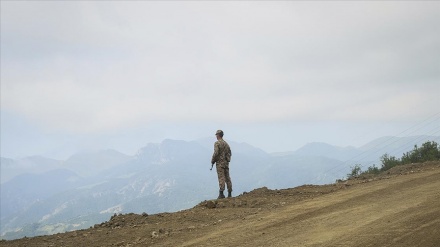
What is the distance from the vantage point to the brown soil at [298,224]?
6918mm

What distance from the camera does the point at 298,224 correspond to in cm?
854

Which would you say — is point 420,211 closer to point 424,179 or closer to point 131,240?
point 424,179

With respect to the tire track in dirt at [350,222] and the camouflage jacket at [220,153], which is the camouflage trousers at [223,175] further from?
the tire track in dirt at [350,222]

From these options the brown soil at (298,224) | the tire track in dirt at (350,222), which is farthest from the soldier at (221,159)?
the tire track in dirt at (350,222)

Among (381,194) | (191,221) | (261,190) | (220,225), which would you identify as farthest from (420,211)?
(261,190)

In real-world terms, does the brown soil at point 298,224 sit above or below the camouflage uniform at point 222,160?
below

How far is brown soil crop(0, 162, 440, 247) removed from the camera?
22.7 feet

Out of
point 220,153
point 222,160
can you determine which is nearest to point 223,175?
point 222,160

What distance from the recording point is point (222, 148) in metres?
16.4

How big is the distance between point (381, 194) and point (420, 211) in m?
2.68

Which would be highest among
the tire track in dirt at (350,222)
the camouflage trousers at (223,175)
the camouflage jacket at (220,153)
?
the camouflage jacket at (220,153)

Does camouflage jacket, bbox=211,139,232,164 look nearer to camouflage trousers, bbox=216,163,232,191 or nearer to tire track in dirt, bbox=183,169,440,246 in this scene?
camouflage trousers, bbox=216,163,232,191

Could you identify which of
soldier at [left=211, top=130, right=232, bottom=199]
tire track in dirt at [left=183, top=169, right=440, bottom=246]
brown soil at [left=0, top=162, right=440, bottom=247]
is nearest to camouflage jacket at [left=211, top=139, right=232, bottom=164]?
soldier at [left=211, top=130, right=232, bottom=199]

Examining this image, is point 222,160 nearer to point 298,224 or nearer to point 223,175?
point 223,175
